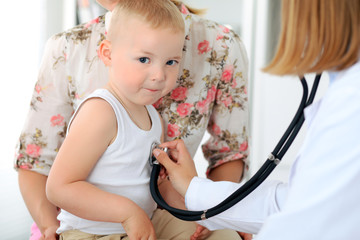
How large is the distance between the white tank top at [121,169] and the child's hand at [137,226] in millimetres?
98

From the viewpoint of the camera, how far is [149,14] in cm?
109

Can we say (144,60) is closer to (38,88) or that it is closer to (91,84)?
(91,84)

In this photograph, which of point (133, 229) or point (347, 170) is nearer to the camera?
point (347, 170)

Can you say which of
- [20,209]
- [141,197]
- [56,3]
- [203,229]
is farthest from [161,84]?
[56,3]

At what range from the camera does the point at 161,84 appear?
44.1 inches

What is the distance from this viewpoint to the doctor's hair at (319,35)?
2.36 feet

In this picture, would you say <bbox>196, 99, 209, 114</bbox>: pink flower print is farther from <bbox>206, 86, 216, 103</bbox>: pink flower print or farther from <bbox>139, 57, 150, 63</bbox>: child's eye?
<bbox>139, 57, 150, 63</bbox>: child's eye

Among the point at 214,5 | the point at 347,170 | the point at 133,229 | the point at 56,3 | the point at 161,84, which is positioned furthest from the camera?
the point at 214,5

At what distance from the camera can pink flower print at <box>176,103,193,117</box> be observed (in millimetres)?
1361

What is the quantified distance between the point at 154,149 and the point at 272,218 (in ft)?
1.70

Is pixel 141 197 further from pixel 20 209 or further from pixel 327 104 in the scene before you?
pixel 20 209

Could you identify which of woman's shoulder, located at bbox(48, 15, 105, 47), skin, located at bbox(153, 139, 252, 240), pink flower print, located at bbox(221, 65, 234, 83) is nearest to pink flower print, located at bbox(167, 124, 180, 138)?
skin, located at bbox(153, 139, 252, 240)

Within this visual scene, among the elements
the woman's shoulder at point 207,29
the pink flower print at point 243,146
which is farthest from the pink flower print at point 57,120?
the pink flower print at point 243,146

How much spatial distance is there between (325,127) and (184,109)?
2.39ft
